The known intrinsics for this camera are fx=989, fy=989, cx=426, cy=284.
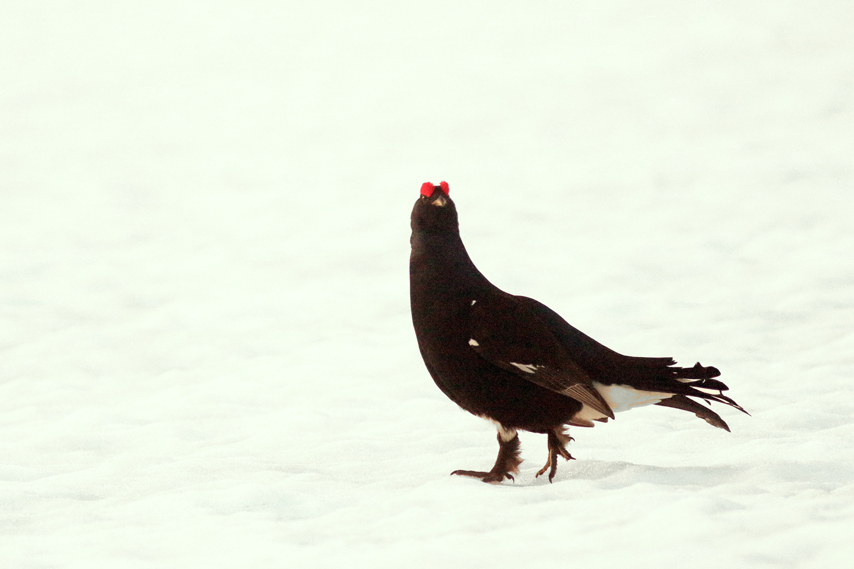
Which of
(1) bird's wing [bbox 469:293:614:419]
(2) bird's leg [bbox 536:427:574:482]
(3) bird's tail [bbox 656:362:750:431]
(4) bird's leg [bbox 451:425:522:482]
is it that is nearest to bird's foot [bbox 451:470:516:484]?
(4) bird's leg [bbox 451:425:522:482]

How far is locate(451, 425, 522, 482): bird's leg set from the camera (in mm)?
4820

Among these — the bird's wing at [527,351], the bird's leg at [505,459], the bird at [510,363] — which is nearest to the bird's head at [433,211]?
the bird at [510,363]

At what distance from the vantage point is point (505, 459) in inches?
190

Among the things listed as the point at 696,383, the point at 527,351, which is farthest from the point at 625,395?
the point at 527,351

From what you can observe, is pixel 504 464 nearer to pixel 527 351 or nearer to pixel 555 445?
pixel 555 445

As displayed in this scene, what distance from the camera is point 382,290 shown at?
33.9 ft

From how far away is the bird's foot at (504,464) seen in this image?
4.82 metres

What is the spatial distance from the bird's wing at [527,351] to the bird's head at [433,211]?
0.42 m

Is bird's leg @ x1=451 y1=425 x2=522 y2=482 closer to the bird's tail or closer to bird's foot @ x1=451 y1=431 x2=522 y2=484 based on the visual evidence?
bird's foot @ x1=451 y1=431 x2=522 y2=484

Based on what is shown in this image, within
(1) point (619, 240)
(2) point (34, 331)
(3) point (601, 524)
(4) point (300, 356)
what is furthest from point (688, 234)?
(3) point (601, 524)

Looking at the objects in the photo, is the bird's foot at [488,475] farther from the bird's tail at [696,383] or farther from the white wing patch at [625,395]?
the bird's tail at [696,383]

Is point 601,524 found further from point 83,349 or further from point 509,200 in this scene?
A: point 509,200

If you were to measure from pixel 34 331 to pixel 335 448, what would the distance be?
15.4ft

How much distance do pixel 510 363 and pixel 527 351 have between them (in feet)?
0.35
